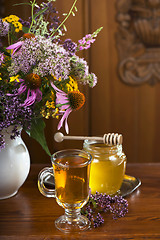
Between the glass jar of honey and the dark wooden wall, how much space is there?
1.22 m

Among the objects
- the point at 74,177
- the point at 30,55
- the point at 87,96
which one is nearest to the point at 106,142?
the point at 74,177

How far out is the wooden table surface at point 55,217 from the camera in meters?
0.81

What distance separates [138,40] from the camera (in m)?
2.19

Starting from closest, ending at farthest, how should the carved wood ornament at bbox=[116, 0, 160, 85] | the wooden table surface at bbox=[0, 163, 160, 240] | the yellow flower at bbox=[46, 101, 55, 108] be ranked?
the wooden table surface at bbox=[0, 163, 160, 240] < the yellow flower at bbox=[46, 101, 55, 108] < the carved wood ornament at bbox=[116, 0, 160, 85]

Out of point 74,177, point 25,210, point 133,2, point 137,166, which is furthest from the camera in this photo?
point 133,2

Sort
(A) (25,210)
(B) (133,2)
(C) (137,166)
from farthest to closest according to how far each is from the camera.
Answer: (B) (133,2)
(C) (137,166)
(A) (25,210)

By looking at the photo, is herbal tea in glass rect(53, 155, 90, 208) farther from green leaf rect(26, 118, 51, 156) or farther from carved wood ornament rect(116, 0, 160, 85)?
carved wood ornament rect(116, 0, 160, 85)

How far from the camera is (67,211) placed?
0.86 meters

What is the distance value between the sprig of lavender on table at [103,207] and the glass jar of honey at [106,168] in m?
0.05

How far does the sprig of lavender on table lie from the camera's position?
2.90 feet

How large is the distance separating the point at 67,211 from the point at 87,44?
468mm

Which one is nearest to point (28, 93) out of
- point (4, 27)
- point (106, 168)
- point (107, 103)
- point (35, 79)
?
point (35, 79)

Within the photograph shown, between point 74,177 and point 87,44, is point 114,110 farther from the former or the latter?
point 74,177

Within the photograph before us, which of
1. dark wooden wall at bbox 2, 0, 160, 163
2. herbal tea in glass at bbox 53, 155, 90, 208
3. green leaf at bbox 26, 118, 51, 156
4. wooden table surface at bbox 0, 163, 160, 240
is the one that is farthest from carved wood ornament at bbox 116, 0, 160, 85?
herbal tea in glass at bbox 53, 155, 90, 208
